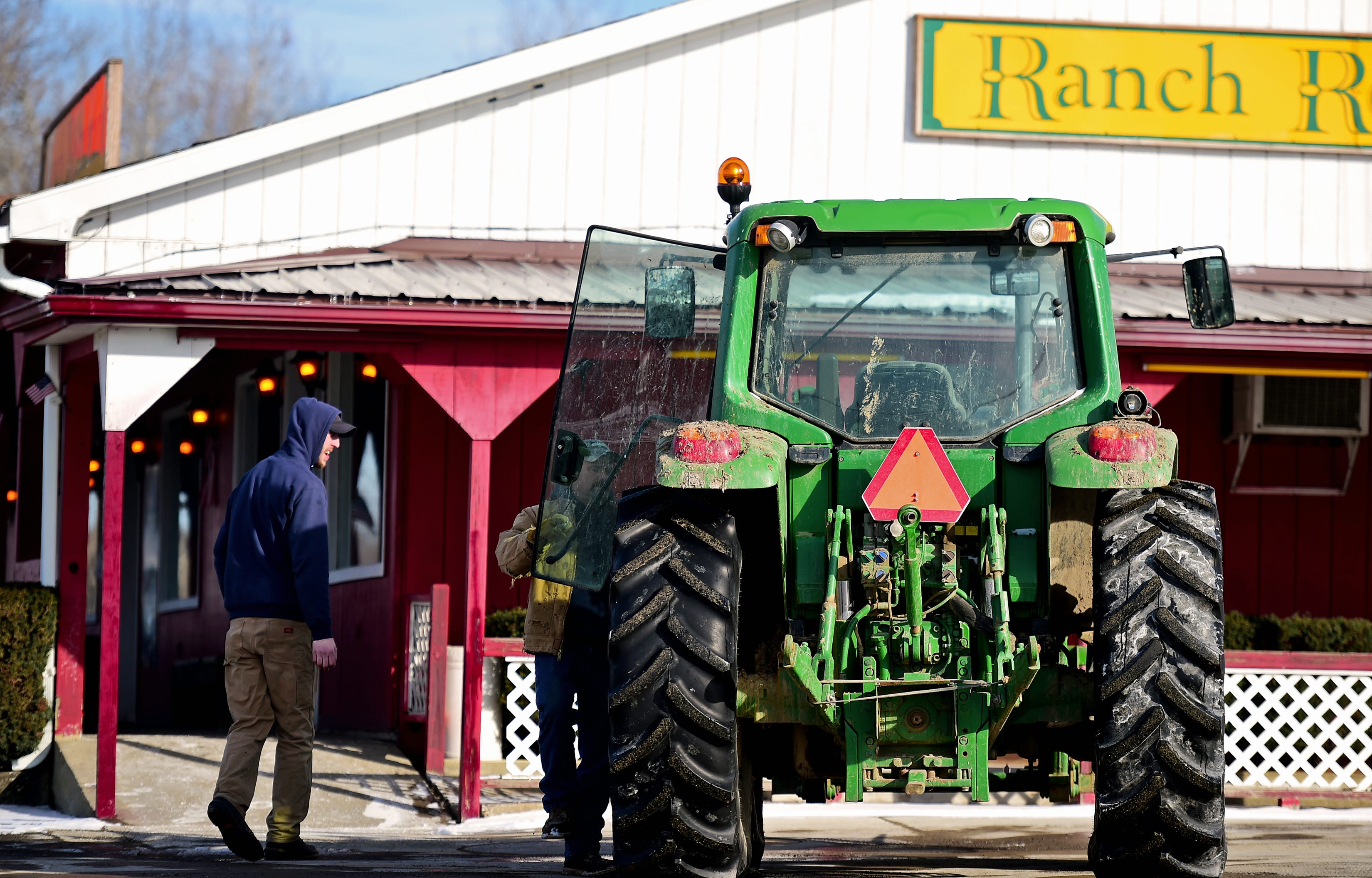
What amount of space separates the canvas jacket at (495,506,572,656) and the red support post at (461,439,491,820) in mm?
3105

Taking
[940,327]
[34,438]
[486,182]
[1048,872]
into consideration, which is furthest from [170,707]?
[940,327]

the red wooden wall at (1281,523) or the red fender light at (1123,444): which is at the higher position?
the red fender light at (1123,444)

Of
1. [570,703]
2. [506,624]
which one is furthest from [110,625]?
[570,703]

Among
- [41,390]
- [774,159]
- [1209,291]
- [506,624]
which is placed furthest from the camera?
[774,159]

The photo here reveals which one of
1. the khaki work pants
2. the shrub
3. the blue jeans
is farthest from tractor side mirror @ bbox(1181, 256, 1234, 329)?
the shrub

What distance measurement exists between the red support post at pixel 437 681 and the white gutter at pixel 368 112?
3.47 metres

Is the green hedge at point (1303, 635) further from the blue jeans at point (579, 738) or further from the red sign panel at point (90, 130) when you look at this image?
the red sign panel at point (90, 130)

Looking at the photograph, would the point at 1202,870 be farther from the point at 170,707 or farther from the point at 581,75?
the point at 170,707

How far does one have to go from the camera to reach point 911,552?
5.10 meters

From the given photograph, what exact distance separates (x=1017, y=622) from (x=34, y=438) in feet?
33.1

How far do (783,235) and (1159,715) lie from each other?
213 centimetres

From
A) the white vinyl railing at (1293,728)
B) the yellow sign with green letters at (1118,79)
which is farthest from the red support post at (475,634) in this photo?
the yellow sign with green letters at (1118,79)

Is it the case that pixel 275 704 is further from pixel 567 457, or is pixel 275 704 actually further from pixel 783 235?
pixel 783 235

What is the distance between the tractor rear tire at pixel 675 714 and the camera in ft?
16.8
